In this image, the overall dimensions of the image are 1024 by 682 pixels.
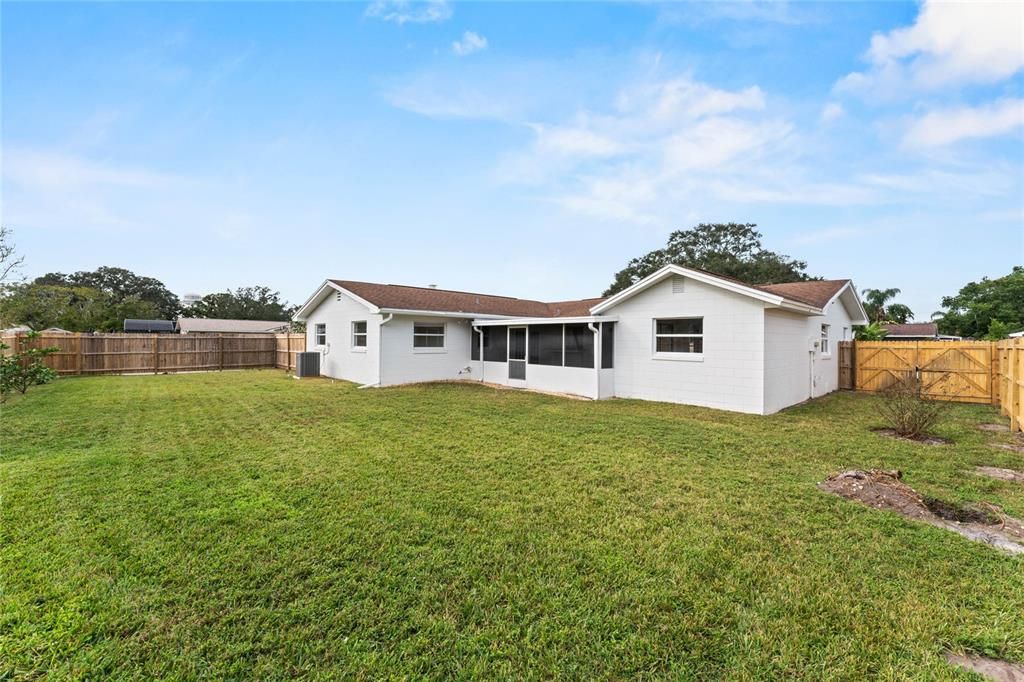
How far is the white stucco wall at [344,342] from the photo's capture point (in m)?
13.7

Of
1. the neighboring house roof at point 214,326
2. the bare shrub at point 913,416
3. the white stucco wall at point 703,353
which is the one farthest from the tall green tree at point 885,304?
the neighboring house roof at point 214,326

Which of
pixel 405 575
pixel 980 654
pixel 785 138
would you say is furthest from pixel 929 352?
pixel 405 575

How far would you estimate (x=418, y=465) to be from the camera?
5395 mm

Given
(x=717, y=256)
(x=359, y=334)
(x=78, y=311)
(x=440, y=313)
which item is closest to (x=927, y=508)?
(x=440, y=313)

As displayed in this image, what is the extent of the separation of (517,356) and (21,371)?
44.3ft

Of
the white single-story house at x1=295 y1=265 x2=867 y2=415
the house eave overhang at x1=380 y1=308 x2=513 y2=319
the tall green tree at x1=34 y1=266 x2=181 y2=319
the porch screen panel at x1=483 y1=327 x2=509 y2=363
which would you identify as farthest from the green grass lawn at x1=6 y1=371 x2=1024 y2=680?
the tall green tree at x1=34 y1=266 x2=181 y2=319

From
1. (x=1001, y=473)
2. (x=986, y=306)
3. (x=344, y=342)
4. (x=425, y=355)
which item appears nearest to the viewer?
(x=1001, y=473)

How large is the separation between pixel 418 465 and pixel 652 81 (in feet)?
36.8

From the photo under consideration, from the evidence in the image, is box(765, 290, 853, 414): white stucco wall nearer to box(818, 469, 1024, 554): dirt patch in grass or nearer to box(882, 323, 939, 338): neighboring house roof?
box(818, 469, 1024, 554): dirt patch in grass

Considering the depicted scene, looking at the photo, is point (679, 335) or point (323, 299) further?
point (323, 299)

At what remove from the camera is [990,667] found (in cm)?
220

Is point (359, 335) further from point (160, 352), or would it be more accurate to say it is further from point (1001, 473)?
point (1001, 473)

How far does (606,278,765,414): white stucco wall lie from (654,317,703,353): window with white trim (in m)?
0.17

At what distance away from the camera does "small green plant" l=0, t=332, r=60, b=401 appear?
10195mm
